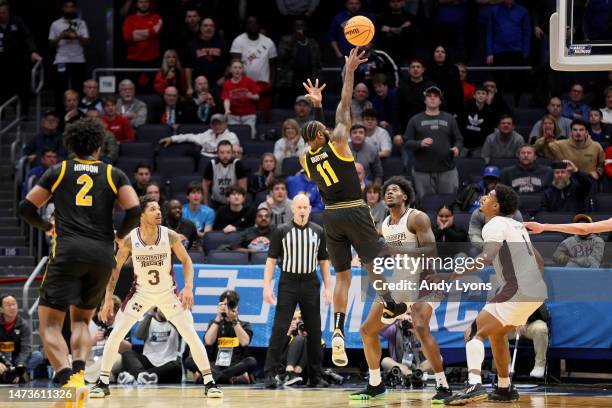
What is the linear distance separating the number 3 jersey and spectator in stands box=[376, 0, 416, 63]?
11.8 metres

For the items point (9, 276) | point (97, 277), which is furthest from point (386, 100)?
point (97, 277)

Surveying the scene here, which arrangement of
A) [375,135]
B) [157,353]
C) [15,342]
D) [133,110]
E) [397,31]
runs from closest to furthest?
[157,353], [15,342], [375,135], [133,110], [397,31]

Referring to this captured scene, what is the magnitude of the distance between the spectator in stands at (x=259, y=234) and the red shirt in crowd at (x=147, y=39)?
6260mm

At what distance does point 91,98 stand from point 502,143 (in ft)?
23.8

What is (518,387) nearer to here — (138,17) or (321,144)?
(321,144)

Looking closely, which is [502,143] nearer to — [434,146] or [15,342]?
[434,146]

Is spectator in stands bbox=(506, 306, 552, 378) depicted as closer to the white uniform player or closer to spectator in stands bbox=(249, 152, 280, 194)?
the white uniform player

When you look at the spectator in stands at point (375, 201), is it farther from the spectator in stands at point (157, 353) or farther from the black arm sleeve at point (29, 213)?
the black arm sleeve at point (29, 213)

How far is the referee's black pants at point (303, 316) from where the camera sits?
Answer: 14.3 metres

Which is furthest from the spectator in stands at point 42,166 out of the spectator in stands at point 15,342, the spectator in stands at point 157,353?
the spectator in stands at point 157,353

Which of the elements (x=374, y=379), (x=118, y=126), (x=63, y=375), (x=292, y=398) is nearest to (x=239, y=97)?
(x=118, y=126)

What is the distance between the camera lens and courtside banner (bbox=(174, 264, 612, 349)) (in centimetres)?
1445

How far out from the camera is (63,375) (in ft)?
30.9

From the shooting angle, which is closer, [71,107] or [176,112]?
[71,107]
